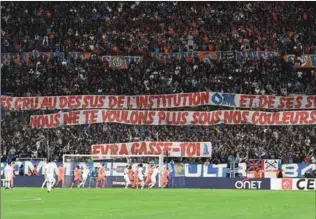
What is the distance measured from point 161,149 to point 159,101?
19.7 feet

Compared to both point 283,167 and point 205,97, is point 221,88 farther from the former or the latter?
point 283,167

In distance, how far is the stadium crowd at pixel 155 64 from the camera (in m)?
54.7

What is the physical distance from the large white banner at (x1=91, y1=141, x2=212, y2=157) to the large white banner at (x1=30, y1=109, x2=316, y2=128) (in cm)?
→ 310

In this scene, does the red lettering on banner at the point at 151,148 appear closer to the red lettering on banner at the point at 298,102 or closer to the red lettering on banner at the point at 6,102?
the red lettering on banner at the point at 298,102

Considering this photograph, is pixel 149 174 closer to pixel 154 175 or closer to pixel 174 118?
pixel 154 175

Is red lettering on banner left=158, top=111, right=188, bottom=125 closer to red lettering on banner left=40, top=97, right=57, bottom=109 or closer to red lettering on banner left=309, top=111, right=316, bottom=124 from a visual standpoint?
red lettering on banner left=40, top=97, right=57, bottom=109

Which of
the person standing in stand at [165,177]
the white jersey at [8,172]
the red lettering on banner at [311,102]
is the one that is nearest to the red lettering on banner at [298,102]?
the red lettering on banner at [311,102]

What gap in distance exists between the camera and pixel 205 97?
55219 mm

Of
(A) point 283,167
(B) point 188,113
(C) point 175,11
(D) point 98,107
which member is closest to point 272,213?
(A) point 283,167

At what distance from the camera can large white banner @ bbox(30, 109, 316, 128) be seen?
5212 centimetres

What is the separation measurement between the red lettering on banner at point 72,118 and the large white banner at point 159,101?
142 centimetres

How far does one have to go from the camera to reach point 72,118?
56.1 m

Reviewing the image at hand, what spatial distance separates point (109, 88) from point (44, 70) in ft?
20.7

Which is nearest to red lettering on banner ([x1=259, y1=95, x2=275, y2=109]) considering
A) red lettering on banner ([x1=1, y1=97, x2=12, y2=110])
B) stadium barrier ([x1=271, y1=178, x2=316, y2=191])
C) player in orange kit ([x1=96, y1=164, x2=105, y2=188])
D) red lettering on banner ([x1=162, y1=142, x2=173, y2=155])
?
Answer: stadium barrier ([x1=271, y1=178, x2=316, y2=191])
